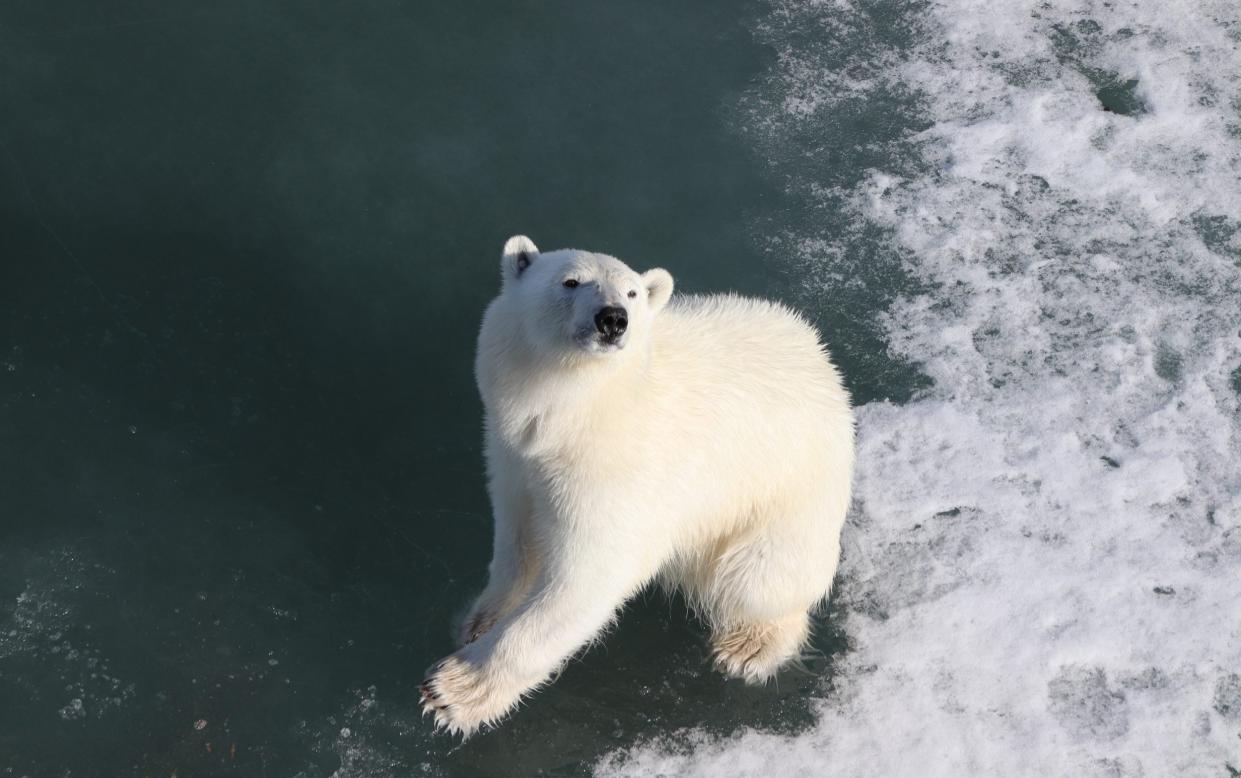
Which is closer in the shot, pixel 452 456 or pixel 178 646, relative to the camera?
pixel 178 646

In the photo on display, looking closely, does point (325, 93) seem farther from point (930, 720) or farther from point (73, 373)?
point (930, 720)

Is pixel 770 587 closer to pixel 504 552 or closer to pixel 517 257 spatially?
pixel 504 552

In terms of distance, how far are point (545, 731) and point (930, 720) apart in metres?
1.24

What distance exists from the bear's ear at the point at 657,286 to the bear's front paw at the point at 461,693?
121cm

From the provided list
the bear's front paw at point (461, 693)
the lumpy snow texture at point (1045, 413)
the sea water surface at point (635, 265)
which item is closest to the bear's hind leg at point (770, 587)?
the sea water surface at point (635, 265)

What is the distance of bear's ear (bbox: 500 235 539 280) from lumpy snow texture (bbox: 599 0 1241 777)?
1558 mm

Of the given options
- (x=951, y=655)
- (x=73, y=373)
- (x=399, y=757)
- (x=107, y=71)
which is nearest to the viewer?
(x=399, y=757)

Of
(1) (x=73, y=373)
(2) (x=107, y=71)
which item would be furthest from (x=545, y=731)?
(2) (x=107, y=71)

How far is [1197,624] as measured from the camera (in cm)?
434

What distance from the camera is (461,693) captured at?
3775mm

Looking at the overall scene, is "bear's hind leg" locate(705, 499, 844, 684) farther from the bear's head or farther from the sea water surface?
the bear's head

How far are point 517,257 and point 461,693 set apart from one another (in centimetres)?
131

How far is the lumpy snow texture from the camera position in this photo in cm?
409

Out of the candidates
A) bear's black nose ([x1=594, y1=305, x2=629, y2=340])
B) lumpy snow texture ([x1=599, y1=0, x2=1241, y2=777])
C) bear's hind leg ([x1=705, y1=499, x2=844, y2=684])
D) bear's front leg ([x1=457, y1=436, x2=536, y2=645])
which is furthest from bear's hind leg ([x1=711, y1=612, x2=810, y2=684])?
bear's black nose ([x1=594, y1=305, x2=629, y2=340])
